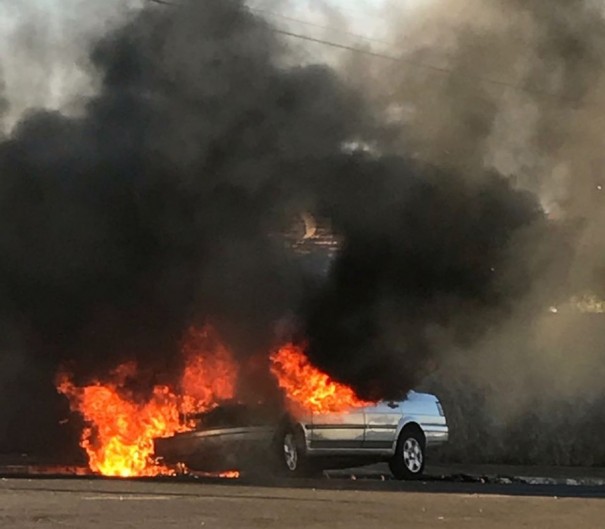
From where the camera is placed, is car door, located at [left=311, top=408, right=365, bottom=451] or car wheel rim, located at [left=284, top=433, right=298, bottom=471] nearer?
car wheel rim, located at [left=284, top=433, right=298, bottom=471]

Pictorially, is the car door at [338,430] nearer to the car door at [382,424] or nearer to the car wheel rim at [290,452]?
the car door at [382,424]

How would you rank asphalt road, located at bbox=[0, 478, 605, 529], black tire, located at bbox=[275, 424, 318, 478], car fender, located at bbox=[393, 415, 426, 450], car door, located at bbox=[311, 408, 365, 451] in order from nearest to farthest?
asphalt road, located at bbox=[0, 478, 605, 529], black tire, located at bbox=[275, 424, 318, 478], car door, located at bbox=[311, 408, 365, 451], car fender, located at bbox=[393, 415, 426, 450]

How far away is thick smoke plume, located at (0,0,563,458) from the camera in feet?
52.4

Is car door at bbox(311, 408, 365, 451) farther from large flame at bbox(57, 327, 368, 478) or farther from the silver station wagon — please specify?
large flame at bbox(57, 327, 368, 478)

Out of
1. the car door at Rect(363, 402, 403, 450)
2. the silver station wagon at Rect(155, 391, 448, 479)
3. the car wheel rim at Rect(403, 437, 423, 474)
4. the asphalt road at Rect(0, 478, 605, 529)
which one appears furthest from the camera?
the car wheel rim at Rect(403, 437, 423, 474)

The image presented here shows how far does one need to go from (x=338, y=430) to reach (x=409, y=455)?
1.38m

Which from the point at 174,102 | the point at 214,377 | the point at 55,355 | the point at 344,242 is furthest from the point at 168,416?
A: the point at 174,102

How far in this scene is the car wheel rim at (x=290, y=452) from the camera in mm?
15000

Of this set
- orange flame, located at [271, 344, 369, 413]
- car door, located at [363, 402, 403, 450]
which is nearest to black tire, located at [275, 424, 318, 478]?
orange flame, located at [271, 344, 369, 413]

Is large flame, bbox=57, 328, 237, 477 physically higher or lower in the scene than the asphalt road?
higher

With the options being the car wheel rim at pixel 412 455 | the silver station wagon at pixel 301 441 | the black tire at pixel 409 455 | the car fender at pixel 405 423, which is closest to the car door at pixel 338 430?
the silver station wagon at pixel 301 441

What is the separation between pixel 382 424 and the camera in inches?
617

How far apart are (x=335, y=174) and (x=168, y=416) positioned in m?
4.18

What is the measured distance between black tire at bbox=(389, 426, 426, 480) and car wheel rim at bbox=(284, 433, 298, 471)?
1.66 meters
